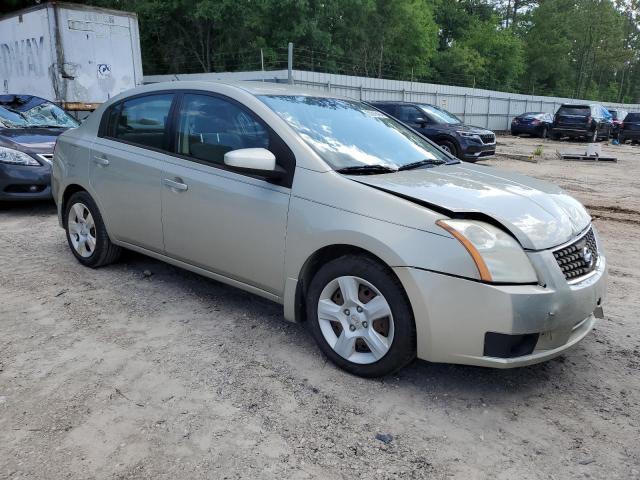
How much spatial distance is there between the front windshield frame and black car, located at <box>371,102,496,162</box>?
720 centimetres

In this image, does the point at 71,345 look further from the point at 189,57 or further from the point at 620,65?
the point at 620,65

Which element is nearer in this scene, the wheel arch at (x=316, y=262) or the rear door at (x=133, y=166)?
the wheel arch at (x=316, y=262)

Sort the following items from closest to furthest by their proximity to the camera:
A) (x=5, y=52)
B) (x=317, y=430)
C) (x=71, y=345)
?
(x=317, y=430) → (x=71, y=345) → (x=5, y=52)

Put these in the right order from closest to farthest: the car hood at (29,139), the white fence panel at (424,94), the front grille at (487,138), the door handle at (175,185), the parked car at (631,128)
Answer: the door handle at (175,185) < the car hood at (29,139) < the front grille at (487,138) < the white fence panel at (424,94) < the parked car at (631,128)

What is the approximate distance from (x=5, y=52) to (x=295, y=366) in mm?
12667

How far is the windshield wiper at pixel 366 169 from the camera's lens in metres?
3.18

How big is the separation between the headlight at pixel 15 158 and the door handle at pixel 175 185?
13.1 feet

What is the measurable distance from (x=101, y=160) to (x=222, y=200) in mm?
1530

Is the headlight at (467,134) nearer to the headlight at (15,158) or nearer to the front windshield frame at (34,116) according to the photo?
the front windshield frame at (34,116)

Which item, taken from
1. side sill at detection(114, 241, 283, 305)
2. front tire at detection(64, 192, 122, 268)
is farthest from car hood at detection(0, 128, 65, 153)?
side sill at detection(114, 241, 283, 305)

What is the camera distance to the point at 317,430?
2.55m

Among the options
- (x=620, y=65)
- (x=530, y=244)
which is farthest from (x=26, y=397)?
(x=620, y=65)

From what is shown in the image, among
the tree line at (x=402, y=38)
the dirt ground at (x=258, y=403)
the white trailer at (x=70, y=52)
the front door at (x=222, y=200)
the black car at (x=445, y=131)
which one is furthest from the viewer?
the tree line at (x=402, y=38)

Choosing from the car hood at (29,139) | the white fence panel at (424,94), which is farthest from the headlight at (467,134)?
the car hood at (29,139)
